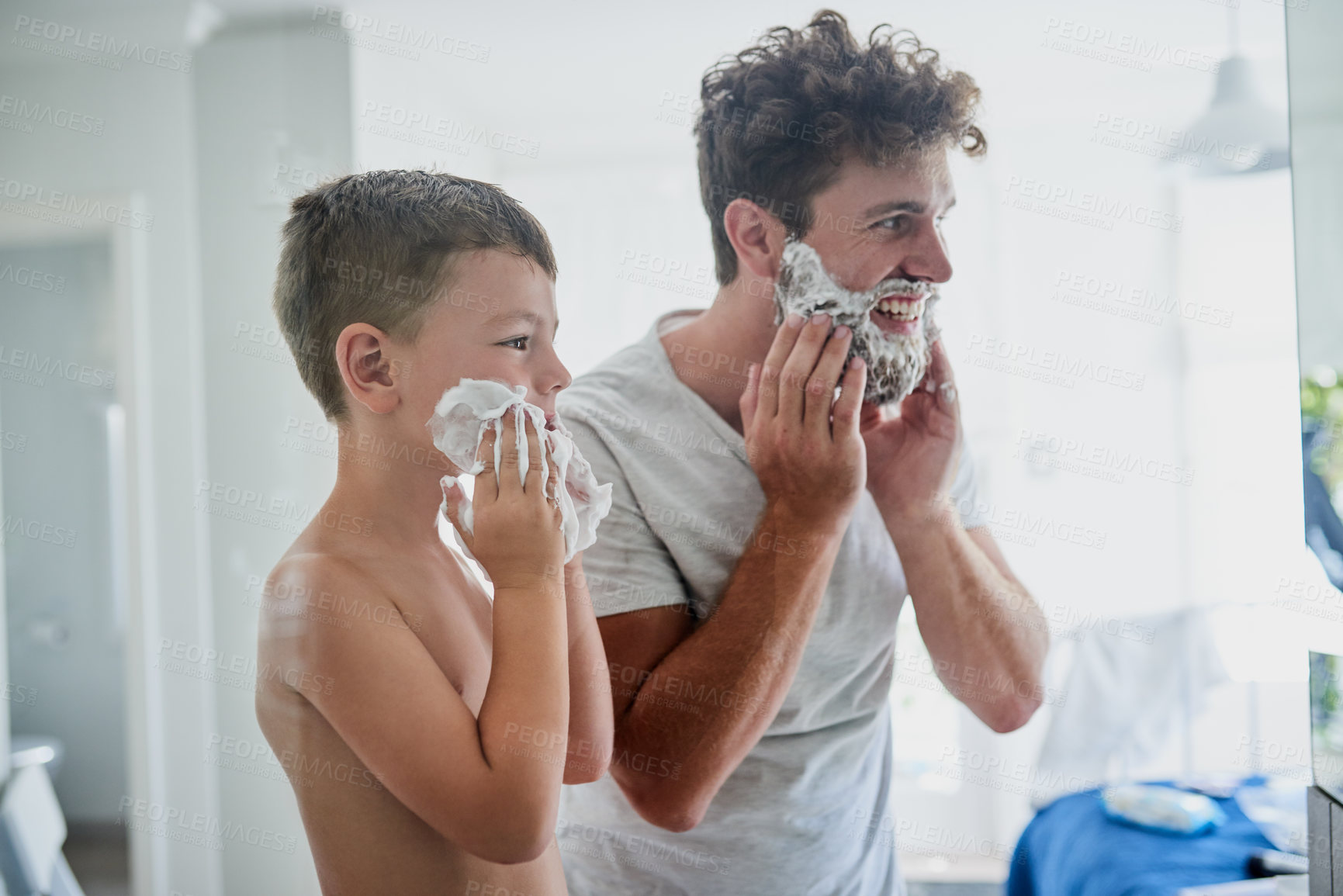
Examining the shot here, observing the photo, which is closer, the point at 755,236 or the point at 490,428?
the point at 490,428

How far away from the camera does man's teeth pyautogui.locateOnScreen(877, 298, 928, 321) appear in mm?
636

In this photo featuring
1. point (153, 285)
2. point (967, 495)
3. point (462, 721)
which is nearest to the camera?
point (462, 721)

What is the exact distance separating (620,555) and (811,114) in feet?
1.18

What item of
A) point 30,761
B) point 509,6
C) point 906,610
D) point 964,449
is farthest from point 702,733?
point 509,6

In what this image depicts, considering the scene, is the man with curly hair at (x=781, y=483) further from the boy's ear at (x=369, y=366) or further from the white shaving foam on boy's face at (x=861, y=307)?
the boy's ear at (x=369, y=366)

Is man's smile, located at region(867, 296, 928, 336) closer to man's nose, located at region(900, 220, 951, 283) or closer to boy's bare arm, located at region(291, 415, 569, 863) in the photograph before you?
man's nose, located at region(900, 220, 951, 283)

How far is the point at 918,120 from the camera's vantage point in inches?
24.9

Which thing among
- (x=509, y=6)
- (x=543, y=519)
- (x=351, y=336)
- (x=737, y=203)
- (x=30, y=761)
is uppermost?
(x=509, y=6)

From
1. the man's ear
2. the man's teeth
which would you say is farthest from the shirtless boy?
the man's teeth

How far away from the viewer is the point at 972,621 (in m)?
0.68

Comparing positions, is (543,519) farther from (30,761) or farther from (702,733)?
(30,761)

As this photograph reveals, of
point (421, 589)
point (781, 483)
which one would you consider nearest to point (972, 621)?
point (781, 483)

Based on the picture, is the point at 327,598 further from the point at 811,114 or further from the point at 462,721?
the point at 811,114

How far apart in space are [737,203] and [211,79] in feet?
1.27
